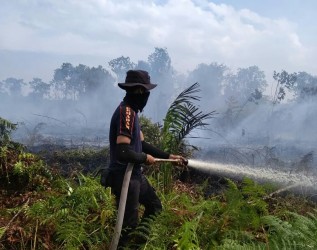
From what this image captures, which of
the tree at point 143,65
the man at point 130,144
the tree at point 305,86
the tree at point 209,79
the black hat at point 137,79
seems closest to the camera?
the man at point 130,144

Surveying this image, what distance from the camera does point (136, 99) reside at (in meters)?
4.02

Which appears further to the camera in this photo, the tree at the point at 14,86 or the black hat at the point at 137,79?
the tree at the point at 14,86

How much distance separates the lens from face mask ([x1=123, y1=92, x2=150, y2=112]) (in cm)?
400

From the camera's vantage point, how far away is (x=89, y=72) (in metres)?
75.1

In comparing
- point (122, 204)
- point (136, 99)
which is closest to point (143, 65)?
point (136, 99)

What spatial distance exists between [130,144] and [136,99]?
1.66ft

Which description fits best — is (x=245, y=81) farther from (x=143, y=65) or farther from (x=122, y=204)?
(x=122, y=204)

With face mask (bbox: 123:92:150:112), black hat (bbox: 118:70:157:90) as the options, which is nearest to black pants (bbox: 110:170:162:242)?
face mask (bbox: 123:92:150:112)

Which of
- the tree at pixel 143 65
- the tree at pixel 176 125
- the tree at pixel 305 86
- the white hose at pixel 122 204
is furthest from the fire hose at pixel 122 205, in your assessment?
the tree at pixel 143 65

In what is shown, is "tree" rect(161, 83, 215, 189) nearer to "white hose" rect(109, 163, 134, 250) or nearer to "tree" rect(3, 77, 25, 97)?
"white hose" rect(109, 163, 134, 250)

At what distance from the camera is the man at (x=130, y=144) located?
377 centimetres

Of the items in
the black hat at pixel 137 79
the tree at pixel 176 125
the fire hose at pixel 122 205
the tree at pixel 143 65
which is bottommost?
the fire hose at pixel 122 205

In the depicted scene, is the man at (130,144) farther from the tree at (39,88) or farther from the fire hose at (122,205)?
the tree at (39,88)

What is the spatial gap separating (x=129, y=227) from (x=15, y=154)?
12.2 feet
